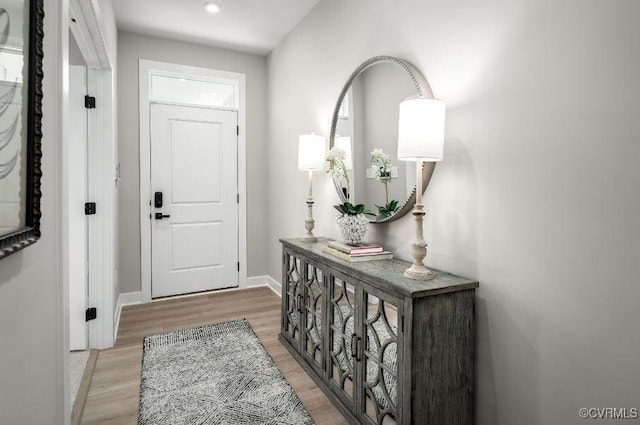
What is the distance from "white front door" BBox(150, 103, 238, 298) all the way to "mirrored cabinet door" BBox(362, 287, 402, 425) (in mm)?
2720

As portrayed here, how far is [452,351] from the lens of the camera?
155 cm

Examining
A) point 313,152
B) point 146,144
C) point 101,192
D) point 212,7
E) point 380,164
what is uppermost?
point 212,7

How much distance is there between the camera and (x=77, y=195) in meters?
2.62

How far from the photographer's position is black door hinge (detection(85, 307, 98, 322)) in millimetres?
2684

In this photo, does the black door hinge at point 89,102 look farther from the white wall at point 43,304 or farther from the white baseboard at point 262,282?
the white baseboard at point 262,282

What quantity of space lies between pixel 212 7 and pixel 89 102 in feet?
4.27

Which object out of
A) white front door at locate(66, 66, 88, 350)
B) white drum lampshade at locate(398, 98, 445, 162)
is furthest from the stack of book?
white front door at locate(66, 66, 88, 350)

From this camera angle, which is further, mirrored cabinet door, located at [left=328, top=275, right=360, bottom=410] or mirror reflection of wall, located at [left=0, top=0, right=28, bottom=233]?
mirrored cabinet door, located at [left=328, top=275, right=360, bottom=410]

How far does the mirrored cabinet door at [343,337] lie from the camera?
190 centimetres

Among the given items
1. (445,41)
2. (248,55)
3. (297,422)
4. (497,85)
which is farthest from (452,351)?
(248,55)

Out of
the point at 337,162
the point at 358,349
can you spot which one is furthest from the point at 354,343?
the point at 337,162

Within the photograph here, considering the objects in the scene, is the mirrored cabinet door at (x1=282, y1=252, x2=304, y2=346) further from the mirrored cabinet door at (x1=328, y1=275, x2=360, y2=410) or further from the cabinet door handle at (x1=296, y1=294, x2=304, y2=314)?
the mirrored cabinet door at (x1=328, y1=275, x2=360, y2=410)

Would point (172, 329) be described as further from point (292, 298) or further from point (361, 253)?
point (361, 253)

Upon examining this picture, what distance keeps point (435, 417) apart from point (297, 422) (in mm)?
743
